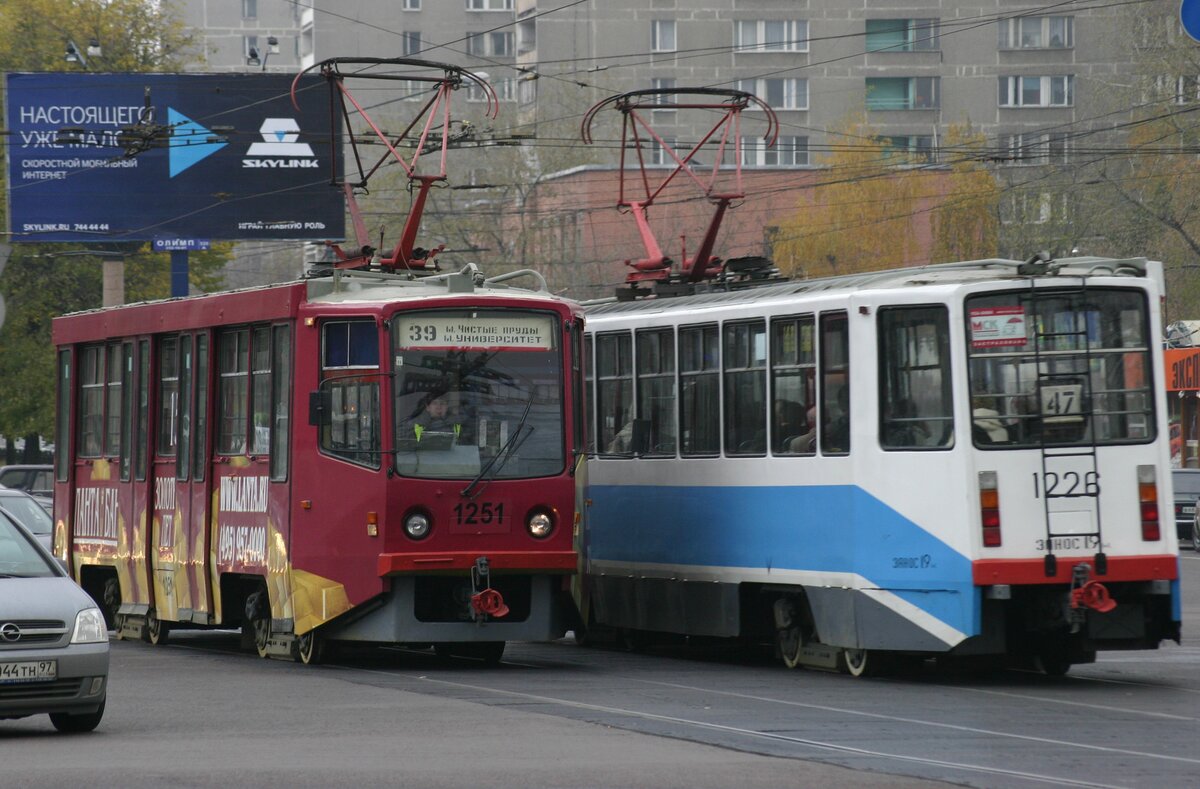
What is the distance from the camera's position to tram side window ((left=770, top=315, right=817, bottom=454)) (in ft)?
54.1

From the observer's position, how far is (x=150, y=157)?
39531mm

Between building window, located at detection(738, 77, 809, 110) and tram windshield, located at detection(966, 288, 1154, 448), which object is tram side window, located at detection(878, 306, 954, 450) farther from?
building window, located at detection(738, 77, 809, 110)

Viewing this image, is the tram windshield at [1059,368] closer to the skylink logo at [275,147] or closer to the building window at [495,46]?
the skylink logo at [275,147]

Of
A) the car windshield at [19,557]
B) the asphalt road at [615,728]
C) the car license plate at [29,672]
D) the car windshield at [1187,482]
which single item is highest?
the car windshield at [1187,482]

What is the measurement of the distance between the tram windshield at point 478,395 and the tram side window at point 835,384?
2.15 m

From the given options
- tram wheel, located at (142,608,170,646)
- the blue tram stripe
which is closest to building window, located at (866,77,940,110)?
tram wheel, located at (142,608,170,646)

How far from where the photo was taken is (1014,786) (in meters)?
10.3

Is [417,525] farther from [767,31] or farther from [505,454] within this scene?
[767,31]

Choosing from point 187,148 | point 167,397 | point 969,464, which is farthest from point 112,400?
point 187,148

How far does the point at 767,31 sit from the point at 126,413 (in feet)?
210

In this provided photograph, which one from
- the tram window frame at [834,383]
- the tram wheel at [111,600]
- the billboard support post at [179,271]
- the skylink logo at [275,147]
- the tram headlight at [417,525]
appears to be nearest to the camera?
the tram window frame at [834,383]

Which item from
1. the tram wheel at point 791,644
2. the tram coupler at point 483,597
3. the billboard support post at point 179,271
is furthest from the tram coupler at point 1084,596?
the billboard support post at point 179,271

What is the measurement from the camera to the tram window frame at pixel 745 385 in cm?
1720

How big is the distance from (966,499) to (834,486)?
126 centimetres
